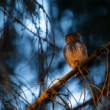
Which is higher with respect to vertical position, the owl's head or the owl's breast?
the owl's head

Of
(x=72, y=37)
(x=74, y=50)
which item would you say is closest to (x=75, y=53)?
(x=74, y=50)

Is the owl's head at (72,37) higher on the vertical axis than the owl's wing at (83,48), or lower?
higher

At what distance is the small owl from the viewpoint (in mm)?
3062

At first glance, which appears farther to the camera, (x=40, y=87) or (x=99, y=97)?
(x=40, y=87)

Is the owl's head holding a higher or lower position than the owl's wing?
higher

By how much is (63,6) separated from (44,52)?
1.60 metres

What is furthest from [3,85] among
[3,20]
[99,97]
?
[99,97]

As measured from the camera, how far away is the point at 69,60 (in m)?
3.14

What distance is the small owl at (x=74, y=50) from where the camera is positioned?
3.06 metres

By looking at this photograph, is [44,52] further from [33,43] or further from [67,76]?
[67,76]

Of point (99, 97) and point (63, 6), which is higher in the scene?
point (63, 6)

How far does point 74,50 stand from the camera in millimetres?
3133

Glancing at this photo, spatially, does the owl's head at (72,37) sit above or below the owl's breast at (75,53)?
above

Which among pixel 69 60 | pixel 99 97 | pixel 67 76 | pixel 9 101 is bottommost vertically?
pixel 99 97
